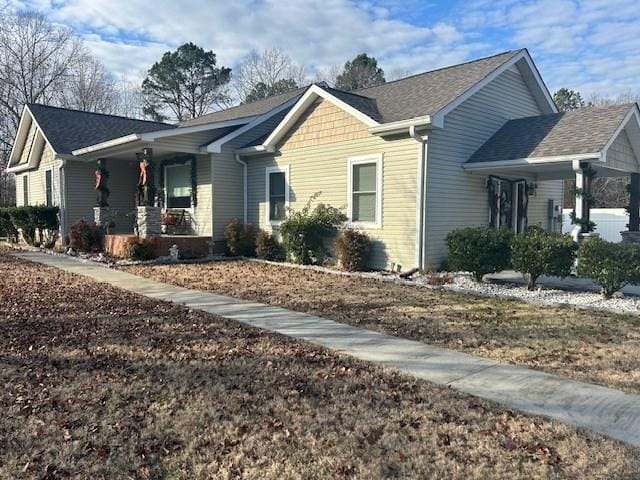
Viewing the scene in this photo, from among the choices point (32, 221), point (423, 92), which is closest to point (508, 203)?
point (423, 92)

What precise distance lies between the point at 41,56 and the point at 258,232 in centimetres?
2905

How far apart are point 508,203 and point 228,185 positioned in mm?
7704

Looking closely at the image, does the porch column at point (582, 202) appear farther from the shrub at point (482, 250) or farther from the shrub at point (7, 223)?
the shrub at point (7, 223)

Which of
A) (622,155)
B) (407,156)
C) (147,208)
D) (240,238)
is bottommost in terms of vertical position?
(240,238)

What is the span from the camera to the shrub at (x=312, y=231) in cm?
1203

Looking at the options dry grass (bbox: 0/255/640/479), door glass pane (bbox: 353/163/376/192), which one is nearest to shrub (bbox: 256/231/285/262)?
door glass pane (bbox: 353/163/376/192)

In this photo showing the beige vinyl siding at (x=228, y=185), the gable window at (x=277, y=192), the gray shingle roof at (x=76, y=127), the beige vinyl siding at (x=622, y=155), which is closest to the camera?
the beige vinyl siding at (x=622, y=155)

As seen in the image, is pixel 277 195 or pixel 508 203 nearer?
pixel 508 203

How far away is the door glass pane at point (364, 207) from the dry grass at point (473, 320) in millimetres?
1932

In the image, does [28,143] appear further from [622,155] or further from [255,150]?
[622,155]

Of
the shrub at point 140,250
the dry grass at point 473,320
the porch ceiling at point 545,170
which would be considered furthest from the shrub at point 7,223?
the porch ceiling at point 545,170

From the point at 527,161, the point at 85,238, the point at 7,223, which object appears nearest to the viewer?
the point at 527,161

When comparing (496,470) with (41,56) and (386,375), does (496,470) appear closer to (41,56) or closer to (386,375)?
(386,375)

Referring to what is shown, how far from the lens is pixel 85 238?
15086mm
